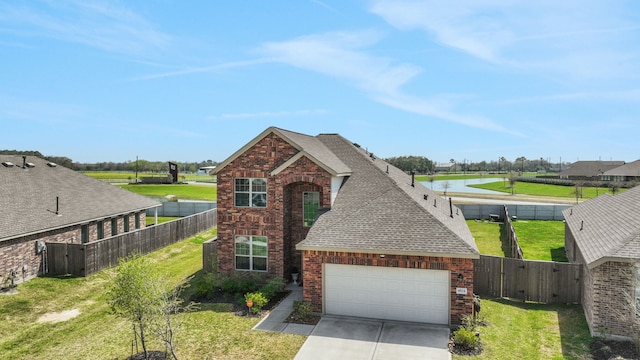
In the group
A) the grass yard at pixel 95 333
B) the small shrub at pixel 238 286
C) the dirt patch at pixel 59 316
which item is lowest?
the dirt patch at pixel 59 316

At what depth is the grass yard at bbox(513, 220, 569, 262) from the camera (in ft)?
73.5

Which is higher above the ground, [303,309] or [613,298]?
[613,298]

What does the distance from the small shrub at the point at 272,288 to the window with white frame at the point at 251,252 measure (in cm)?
141

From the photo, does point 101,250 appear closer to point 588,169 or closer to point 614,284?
point 614,284

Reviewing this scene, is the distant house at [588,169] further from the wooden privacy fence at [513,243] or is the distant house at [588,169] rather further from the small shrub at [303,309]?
the small shrub at [303,309]

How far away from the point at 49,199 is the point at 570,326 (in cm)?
Answer: 2545

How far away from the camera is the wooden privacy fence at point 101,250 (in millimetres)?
18969

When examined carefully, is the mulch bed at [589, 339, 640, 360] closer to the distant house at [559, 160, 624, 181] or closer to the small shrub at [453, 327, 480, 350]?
the small shrub at [453, 327, 480, 350]

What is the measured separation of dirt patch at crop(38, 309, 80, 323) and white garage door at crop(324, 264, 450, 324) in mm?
9457

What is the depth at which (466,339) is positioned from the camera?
437 inches

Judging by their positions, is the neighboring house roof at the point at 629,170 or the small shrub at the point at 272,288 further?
the neighboring house roof at the point at 629,170

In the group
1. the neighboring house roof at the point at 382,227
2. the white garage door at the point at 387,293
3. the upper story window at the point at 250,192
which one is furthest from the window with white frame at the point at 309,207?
the white garage door at the point at 387,293

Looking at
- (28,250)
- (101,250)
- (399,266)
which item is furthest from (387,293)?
(28,250)

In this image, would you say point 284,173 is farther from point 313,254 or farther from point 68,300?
point 68,300
